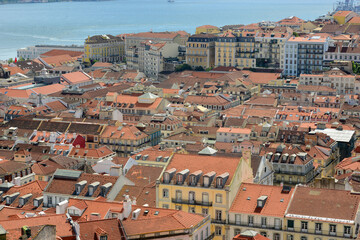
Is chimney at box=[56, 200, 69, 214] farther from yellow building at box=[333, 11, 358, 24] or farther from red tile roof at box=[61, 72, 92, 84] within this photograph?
yellow building at box=[333, 11, 358, 24]

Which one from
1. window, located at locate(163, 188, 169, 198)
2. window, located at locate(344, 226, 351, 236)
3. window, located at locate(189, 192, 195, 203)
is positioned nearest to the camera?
window, located at locate(344, 226, 351, 236)

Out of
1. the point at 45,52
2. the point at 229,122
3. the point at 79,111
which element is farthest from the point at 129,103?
the point at 45,52

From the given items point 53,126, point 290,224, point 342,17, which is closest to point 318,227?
point 290,224

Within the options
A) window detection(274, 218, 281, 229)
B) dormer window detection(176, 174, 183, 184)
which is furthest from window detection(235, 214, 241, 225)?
dormer window detection(176, 174, 183, 184)

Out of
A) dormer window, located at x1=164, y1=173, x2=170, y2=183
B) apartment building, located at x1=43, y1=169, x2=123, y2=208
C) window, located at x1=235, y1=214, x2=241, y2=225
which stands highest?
dormer window, located at x1=164, y1=173, x2=170, y2=183

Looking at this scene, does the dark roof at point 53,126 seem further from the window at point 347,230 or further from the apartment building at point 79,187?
the window at point 347,230

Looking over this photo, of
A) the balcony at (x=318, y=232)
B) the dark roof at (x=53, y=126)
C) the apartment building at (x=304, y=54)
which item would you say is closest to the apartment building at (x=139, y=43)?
the apartment building at (x=304, y=54)
